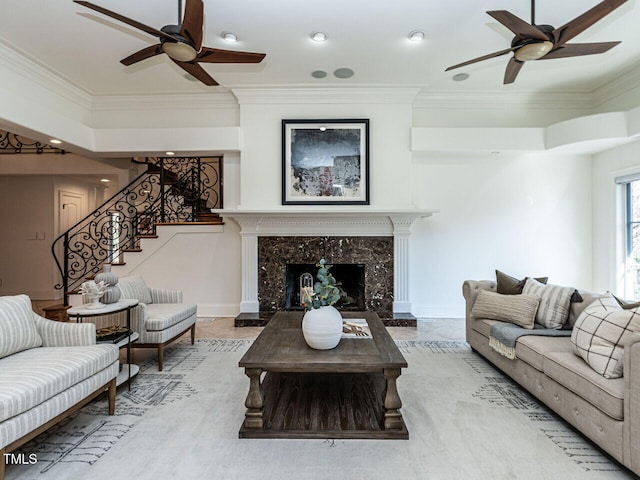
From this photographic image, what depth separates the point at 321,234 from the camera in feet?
17.1

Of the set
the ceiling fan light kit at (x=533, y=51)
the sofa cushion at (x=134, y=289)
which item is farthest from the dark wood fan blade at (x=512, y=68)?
the sofa cushion at (x=134, y=289)

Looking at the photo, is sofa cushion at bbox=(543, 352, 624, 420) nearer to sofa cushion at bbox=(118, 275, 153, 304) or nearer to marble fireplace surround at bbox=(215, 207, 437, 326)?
marble fireplace surround at bbox=(215, 207, 437, 326)

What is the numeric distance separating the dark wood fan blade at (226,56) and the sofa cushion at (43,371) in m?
2.60

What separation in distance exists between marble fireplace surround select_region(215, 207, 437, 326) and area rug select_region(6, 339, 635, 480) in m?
2.26

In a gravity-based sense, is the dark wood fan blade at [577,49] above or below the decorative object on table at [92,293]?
above

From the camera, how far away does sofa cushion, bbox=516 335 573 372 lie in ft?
8.00

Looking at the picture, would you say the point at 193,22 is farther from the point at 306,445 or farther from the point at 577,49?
the point at 577,49

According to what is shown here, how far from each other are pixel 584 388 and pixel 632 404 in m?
0.32

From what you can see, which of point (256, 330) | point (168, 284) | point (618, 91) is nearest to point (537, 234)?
point (618, 91)

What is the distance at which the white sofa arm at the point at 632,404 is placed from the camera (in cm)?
168

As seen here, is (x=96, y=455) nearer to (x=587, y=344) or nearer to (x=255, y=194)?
(x=587, y=344)

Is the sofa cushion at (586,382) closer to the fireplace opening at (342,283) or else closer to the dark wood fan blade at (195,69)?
the fireplace opening at (342,283)

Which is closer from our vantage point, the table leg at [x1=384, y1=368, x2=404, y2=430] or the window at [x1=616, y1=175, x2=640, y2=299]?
the table leg at [x1=384, y1=368, x2=404, y2=430]

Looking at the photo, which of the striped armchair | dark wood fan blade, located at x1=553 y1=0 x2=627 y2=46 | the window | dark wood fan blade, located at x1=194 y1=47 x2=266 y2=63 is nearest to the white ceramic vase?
the striped armchair
